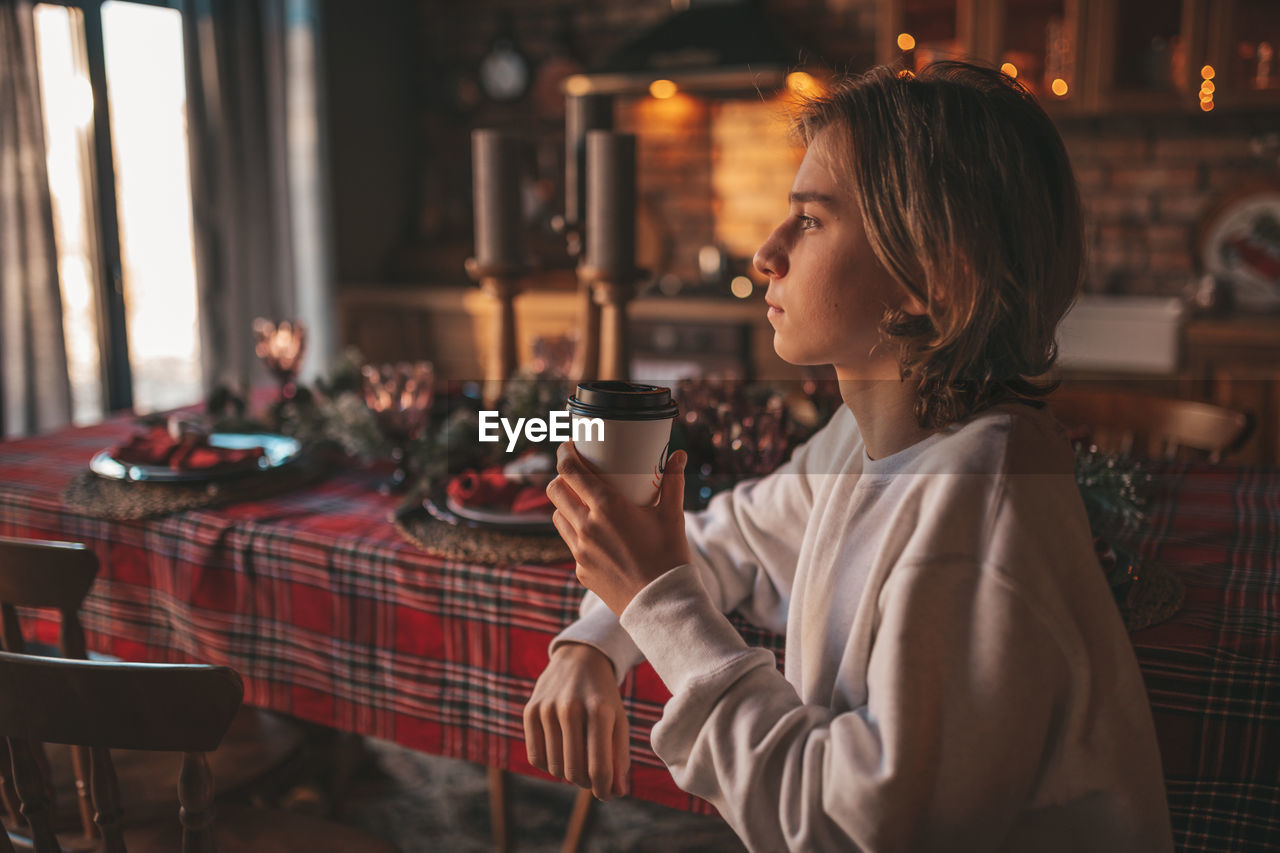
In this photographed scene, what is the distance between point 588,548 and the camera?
0.78m

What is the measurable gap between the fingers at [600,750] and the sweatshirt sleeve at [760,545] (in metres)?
0.16

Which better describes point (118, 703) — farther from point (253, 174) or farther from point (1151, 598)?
point (253, 174)

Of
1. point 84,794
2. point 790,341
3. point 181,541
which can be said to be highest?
point 790,341

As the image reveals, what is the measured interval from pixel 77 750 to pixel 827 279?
1033mm

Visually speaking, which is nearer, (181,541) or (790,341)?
(790,341)

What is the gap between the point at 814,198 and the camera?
747 mm

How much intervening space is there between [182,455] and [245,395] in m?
0.47

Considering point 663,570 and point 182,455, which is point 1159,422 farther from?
point 182,455

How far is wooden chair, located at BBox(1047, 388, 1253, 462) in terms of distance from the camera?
6.28 ft

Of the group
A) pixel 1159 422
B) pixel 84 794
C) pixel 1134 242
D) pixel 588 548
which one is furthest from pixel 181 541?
pixel 1134 242

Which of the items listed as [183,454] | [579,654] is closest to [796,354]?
[579,654]

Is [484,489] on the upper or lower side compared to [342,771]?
upper

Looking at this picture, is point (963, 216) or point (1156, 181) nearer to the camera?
point (963, 216)

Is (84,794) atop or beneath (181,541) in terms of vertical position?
beneath
